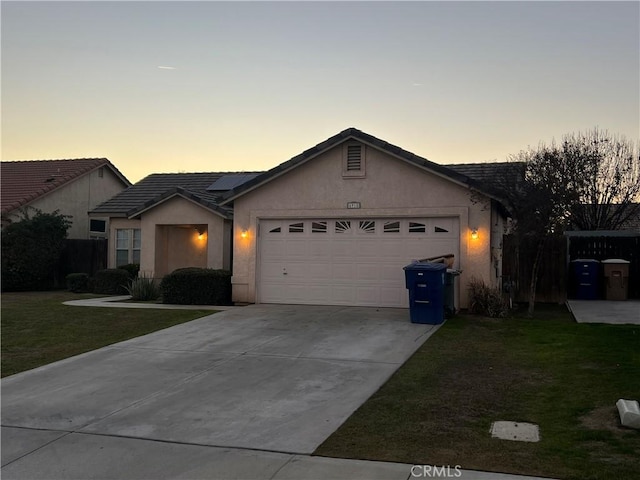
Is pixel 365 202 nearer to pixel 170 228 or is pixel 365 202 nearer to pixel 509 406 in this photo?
pixel 509 406

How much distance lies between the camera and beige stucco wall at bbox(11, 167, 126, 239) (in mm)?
25587

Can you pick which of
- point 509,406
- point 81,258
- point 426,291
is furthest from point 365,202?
point 81,258

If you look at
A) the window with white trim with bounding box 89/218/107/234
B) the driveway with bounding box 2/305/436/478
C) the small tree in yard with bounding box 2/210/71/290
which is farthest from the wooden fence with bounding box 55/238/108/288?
the driveway with bounding box 2/305/436/478

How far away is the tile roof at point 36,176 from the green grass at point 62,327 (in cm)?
920

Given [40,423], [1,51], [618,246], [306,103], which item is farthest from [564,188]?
[1,51]

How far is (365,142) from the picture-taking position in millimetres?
14656

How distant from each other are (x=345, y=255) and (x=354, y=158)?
2.57 metres

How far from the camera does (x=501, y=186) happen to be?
13977 millimetres

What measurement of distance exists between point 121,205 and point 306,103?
9.41 metres

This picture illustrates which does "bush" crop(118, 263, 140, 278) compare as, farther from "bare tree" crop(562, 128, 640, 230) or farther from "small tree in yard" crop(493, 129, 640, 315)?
"bare tree" crop(562, 128, 640, 230)

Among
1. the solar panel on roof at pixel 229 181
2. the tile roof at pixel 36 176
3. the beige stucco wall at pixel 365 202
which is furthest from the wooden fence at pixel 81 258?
the beige stucco wall at pixel 365 202

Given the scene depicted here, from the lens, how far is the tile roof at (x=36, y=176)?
81.3 feet

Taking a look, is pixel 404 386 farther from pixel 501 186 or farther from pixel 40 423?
pixel 501 186

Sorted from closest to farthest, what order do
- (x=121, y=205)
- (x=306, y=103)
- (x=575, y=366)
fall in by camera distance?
1. (x=575, y=366)
2. (x=306, y=103)
3. (x=121, y=205)
